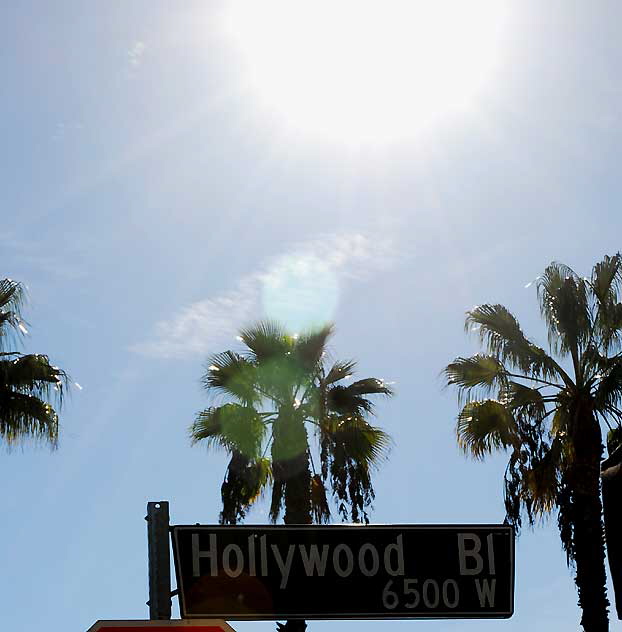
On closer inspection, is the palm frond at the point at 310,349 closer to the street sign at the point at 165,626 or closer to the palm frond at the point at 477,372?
the palm frond at the point at 477,372

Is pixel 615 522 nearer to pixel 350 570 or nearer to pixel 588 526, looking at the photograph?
pixel 350 570

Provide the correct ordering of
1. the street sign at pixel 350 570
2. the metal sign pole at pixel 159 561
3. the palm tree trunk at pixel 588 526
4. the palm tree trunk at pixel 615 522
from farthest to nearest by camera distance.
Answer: the palm tree trunk at pixel 588 526, the street sign at pixel 350 570, the metal sign pole at pixel 159 561, the palm tree trunk at pixel 615 522

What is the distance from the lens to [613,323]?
21391mm

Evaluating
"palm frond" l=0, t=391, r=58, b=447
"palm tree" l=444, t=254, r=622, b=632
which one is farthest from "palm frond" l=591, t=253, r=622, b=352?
"palm frond" l=0, t=391, r=58, b=447

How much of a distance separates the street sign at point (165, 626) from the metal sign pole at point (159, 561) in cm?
39

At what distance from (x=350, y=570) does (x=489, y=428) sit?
53.6ft

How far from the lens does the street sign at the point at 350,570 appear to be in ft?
16.7

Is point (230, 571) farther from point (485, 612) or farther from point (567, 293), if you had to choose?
point (567, 293)

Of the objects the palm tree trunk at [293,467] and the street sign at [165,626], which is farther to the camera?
the palm tree trunk at [293,467]

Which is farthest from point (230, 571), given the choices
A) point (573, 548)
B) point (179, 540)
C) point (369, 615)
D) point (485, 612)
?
point (573, 548)

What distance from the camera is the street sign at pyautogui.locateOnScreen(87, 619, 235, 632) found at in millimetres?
4309

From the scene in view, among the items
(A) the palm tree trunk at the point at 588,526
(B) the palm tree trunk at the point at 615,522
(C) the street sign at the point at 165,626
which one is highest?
(A) the palm tree trunk at the point at 588,526

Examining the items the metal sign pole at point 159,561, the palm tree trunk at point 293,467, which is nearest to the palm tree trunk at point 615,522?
the metal sign pole at point 159,561

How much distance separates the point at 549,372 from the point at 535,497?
8.10ft
